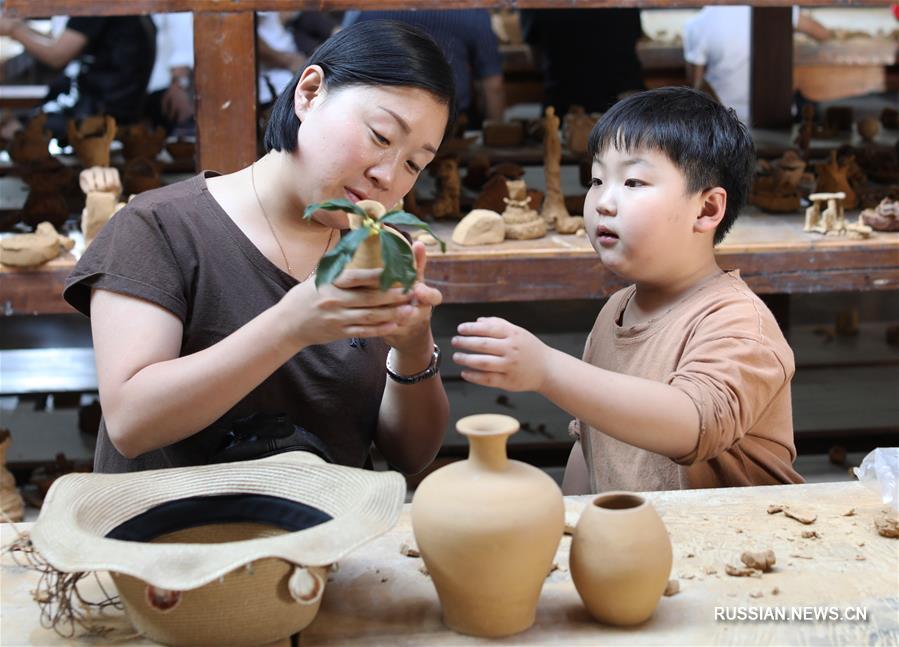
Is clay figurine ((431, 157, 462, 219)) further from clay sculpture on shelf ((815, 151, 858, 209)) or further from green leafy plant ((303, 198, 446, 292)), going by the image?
green leafy plant ((303, 198, 446, 292))

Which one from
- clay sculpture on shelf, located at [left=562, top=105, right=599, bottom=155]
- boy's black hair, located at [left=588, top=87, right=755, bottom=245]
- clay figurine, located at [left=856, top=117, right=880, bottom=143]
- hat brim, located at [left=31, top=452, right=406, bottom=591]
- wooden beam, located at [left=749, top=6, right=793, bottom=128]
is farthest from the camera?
wooden beam, located at [left=749, top=6, right=793, bottom=128]

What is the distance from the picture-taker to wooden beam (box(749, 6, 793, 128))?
570cm

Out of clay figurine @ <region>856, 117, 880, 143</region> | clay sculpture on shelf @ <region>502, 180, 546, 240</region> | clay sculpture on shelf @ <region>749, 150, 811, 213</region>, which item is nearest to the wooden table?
clay sculpture on shelf @ <region>502, 180, 546, 240</region>

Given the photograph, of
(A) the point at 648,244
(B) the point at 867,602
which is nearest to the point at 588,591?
(B) the point at 867,602

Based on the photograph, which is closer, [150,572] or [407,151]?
[150,572]

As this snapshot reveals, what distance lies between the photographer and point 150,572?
4.45ft

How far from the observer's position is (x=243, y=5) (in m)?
2.85

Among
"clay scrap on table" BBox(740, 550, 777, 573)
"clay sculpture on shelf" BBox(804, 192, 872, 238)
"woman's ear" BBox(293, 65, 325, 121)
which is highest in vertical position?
"woman's ear" BBox(293, 65, 325, 121)

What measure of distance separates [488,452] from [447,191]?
2347 millimetres

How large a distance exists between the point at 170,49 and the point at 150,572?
6997mm

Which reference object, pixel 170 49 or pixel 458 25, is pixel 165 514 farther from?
pixel 170 49

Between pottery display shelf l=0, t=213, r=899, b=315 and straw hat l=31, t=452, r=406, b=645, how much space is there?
1424 mm

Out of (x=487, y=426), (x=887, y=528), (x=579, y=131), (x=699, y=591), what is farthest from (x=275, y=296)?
(x=579, y=131)

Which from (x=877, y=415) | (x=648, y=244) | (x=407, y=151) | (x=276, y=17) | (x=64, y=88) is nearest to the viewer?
(x=407, y=151)
